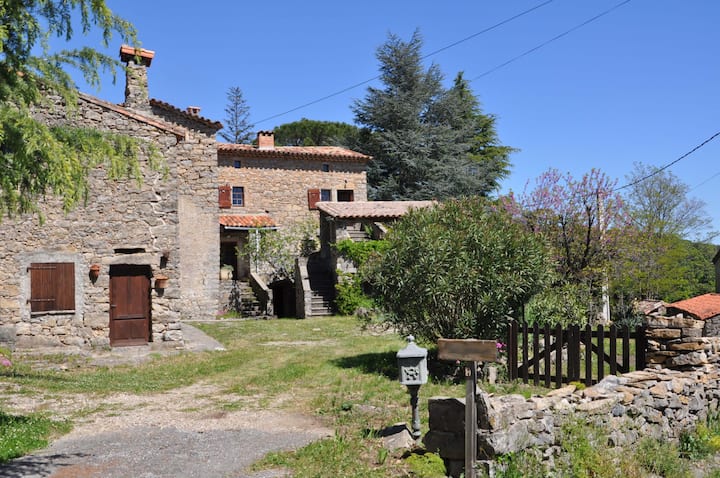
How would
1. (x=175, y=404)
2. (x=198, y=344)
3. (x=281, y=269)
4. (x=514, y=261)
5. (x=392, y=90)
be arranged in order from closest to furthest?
(x=175, y=404), (x=514, y=261), (x=198, y=344), (x=281, y=269), (x=392, y=90)

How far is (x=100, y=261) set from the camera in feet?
42.4

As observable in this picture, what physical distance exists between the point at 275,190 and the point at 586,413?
76.2 ft

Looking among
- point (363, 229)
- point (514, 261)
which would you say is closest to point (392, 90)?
point (363, 229)

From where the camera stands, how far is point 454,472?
229 inches

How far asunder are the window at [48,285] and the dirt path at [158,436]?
3.68 meters

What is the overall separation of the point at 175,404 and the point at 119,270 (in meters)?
5.26

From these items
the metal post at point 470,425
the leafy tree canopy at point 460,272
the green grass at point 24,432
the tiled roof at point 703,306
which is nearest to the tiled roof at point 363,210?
the tiled roof at point 703,306

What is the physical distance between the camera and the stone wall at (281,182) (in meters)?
27.8

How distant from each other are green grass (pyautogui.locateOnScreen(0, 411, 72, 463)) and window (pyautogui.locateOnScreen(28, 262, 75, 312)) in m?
5.41

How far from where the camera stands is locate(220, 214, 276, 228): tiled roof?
85.6 feet

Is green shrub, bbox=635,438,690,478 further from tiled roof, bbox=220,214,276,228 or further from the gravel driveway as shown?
tiled roof, bbox=220,214,276,228

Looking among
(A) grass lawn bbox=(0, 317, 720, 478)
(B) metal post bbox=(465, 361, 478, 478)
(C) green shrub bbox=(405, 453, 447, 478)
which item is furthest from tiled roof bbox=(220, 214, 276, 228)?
(B) metal post bbox=(465, 361, 478, 478)

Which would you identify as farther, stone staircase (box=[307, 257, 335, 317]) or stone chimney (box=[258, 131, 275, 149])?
stone chimney (box=[258, 131, 275, 149])

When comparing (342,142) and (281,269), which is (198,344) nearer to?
(281,269)
